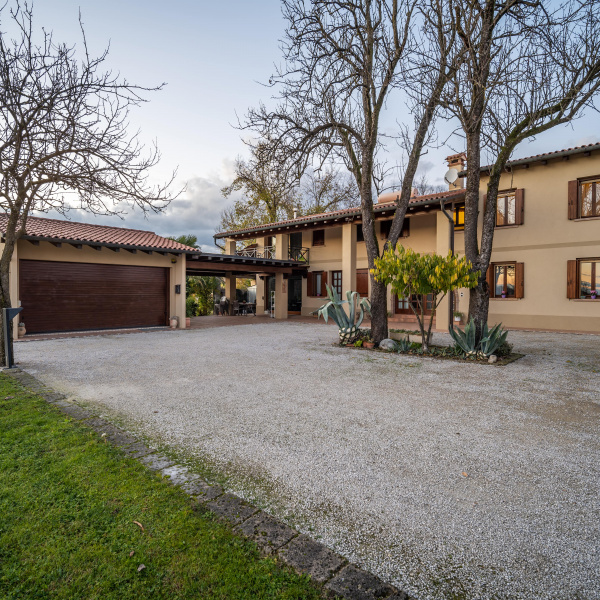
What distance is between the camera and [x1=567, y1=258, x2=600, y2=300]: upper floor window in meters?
13.2

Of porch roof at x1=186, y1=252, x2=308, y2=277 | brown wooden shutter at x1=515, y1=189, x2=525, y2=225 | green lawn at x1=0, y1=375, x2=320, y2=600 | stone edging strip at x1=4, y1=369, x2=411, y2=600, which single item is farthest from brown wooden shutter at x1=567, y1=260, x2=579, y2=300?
green lawn at x1=0, y1=375, x2=320, y2=600

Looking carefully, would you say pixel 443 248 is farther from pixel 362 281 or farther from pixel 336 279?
pixel 336 279

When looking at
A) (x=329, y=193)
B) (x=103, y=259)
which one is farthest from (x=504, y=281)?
(x=329, y=193)

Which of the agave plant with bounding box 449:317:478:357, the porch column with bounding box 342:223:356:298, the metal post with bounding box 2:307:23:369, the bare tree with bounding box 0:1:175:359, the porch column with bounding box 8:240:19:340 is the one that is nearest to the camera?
the bare tree with bounding box 0:1:175:359

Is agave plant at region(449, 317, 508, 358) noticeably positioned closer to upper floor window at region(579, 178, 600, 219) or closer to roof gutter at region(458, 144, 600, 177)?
roof gutter at region(458, 144, 600, 177)

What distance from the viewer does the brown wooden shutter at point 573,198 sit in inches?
523

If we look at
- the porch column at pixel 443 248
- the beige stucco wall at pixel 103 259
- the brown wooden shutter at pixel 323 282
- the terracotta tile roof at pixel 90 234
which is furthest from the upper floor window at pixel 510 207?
the beige stucco wall at pixel 103 259

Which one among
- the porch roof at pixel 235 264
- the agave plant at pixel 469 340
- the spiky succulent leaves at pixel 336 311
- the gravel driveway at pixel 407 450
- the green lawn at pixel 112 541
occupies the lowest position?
the gravel driveway at pixel 407 450

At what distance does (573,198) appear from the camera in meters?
13.4

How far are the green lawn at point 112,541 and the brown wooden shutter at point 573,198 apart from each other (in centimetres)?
1561

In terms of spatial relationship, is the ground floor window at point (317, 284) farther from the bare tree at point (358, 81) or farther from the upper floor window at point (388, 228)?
the bare tree at point (358, 81)

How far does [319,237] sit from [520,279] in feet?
34.6

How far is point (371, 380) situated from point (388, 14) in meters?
9.10

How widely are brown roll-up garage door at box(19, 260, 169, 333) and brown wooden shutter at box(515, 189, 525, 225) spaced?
46.1 feet
